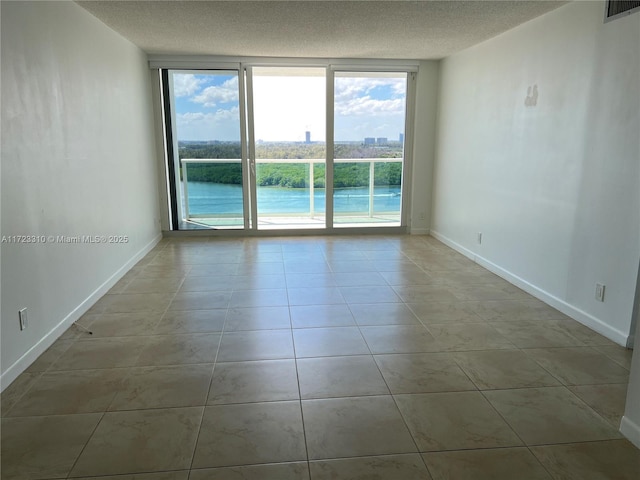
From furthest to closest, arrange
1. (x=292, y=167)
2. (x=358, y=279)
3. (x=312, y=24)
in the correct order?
(x=292, y=167)
(x=358, y=279)
(x=312, y=24)

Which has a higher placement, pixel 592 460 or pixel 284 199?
pixel 284 199

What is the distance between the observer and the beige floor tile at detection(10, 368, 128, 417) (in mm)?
2121

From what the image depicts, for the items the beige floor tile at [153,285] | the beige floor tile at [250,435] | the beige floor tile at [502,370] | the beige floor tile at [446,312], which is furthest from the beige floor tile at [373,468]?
the beige floor tile at [153,285]

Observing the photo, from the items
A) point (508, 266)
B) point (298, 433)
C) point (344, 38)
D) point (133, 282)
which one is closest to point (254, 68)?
point (344, 38)

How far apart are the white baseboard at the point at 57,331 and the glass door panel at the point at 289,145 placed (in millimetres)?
2306

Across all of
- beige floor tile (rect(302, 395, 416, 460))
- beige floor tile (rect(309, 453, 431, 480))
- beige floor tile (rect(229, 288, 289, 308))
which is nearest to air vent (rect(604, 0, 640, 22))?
beige floor tile (rect(302, 395, 416, 460))

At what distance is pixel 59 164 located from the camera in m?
3.01

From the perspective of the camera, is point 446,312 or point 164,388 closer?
point 164,388

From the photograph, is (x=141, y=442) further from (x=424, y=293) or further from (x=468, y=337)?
(x=424, y=293)

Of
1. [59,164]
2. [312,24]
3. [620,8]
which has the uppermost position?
[312,24]

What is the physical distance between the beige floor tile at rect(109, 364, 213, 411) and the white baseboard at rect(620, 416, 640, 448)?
6.31ft

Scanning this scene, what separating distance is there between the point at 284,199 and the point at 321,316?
11.4 ft

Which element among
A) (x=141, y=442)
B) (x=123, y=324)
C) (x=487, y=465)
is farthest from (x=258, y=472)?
(x=123, y=324)

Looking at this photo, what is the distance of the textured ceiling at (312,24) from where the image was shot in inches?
132
